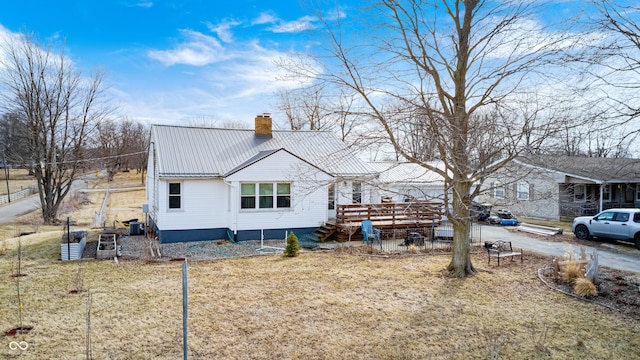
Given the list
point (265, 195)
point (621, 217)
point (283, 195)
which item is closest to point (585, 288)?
point (621, 217)

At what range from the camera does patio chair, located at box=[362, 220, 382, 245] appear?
15.9m

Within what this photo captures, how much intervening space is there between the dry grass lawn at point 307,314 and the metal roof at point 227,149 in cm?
576

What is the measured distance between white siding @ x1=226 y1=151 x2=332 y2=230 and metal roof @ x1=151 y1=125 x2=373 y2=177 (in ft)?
3.00

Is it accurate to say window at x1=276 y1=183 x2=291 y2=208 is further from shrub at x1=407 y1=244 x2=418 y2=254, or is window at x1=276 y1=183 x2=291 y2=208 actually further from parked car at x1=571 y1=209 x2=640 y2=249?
parked car at x1=571 y1=209 x2=640 y2=249

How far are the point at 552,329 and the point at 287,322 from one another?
503 centimetres

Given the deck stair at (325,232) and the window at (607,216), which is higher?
the window at (607,216)

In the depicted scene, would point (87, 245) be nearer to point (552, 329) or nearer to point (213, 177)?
point (213, 177)

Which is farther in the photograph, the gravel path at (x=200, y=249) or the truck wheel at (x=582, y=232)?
the truck wheel at (x=582, y=232)

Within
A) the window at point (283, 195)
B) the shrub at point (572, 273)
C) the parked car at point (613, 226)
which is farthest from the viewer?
the window at point (283, 195)

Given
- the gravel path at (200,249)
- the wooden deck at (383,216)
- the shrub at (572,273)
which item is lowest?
the gravel path at (200,249)

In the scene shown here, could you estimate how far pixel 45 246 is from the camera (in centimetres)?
1517

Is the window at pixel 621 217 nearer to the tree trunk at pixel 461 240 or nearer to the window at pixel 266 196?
the tree trunk at pixel 461 240

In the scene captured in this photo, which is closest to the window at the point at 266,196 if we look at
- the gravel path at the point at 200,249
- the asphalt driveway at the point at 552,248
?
the gravel path at the point at 200,249

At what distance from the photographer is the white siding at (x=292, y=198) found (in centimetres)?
1669
